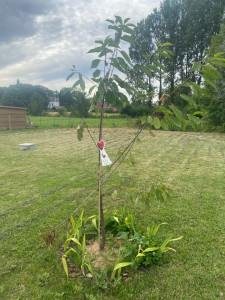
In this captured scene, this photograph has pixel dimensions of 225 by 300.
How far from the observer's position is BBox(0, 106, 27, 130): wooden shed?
1549 cm

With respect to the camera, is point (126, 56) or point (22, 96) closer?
point (126, 56)

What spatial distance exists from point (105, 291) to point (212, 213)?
6.55ft

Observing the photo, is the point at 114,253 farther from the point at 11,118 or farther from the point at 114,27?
the point at 11,118

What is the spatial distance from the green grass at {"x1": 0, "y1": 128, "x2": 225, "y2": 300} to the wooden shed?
11.1 meters

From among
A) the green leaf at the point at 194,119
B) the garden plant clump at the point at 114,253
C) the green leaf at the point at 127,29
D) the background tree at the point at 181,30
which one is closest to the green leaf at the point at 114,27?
the green leaf at the point at 127,29

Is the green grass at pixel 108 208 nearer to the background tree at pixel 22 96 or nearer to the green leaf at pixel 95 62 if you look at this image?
the green leaf at pixel 95 62

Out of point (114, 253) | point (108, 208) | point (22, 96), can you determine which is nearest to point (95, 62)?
point (114, 253)

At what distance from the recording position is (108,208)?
3.25 meters

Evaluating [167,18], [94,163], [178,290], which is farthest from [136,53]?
[178,290]

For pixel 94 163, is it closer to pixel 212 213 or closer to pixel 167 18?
pixel 212 213

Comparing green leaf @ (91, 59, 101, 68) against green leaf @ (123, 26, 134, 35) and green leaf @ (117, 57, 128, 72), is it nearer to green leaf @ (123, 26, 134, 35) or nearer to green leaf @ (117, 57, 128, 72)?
green leaf @ (117, 57, 128, 72)

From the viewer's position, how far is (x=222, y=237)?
2.47 m

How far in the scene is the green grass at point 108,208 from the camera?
5.74 ft

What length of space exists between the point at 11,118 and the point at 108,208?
598 inches
